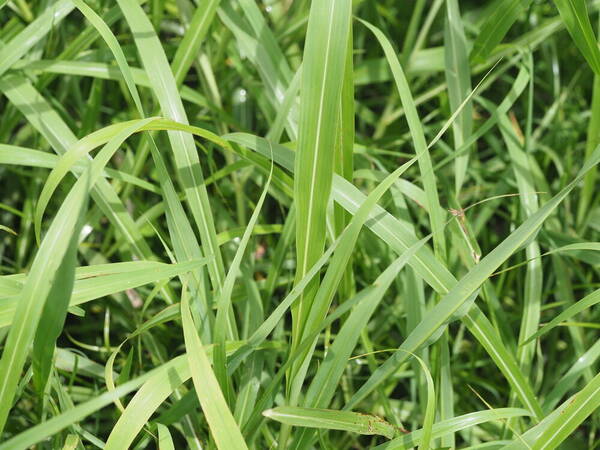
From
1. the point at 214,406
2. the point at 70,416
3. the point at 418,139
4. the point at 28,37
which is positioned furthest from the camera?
the point at 28,37

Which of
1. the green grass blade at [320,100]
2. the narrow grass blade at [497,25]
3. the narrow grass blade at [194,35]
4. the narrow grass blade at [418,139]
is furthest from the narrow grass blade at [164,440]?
the narrow grass blade at [497,25]

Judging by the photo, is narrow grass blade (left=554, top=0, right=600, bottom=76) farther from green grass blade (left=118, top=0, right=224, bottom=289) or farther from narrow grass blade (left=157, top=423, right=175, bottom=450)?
narrow grass blade (left=157, top=423, right=175, bottom=450)

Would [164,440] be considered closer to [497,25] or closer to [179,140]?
[179,140]

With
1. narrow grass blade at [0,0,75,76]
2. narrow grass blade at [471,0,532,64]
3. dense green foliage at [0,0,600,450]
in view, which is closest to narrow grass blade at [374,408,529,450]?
dense green foliage at [0,0,600,450]

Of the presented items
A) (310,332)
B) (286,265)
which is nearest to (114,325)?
(286,265)

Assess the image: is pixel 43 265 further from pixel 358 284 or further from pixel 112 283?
pixel 358 284

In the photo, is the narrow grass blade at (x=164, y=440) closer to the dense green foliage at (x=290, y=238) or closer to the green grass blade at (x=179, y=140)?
the dense green foliage at (x=290, y=238)

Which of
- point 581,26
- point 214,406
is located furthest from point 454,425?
point 581,26

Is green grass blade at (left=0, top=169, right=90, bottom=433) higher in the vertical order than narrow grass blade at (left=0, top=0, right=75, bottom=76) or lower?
lower
